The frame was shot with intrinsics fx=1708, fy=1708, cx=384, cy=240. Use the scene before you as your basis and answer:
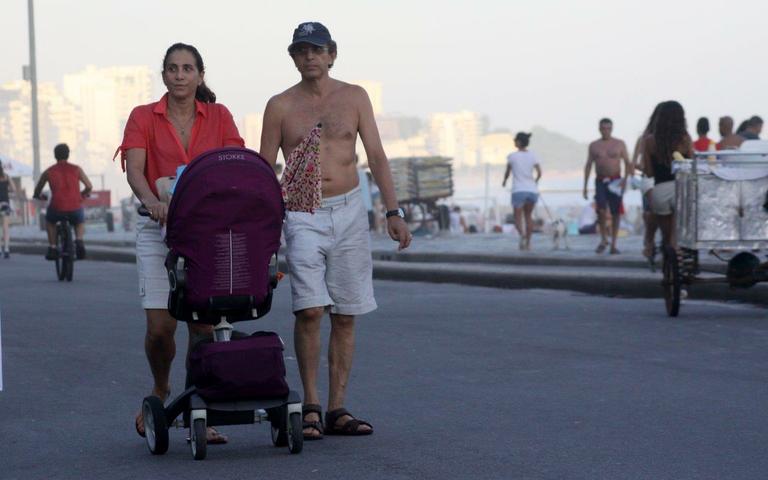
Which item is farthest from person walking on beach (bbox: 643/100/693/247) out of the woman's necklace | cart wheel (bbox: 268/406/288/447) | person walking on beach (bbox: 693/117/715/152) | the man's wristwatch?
cart wheel (bbox: 268/406/288/447)

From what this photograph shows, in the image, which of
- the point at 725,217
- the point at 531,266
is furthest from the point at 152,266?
the point at 531,266

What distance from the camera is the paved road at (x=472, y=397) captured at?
6.79m

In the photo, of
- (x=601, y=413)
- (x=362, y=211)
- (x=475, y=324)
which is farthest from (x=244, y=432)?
(x=475, y=324)

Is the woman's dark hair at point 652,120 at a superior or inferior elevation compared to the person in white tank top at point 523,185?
superior

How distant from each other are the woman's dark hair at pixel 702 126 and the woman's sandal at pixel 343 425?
14.0 meters

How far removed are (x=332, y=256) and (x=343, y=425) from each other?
2.52 ft

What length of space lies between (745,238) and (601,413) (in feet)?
19.0

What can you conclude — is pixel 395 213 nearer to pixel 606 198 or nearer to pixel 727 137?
pixel 727 137

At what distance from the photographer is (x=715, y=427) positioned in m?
7.68

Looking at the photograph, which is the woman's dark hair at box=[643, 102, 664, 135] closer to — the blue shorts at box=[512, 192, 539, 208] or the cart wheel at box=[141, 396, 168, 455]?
the cart wheel at box=[141, 396, 168, 455]

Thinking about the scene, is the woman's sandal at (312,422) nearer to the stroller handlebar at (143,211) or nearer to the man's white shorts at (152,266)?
the man's white shorts at (152,266)

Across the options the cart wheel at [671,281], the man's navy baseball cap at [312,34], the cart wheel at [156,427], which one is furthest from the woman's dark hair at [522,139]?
the cart wheel at [156,427]

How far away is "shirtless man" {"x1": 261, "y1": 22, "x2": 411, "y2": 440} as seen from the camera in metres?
7.65

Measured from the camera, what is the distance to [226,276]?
22.4 feet
